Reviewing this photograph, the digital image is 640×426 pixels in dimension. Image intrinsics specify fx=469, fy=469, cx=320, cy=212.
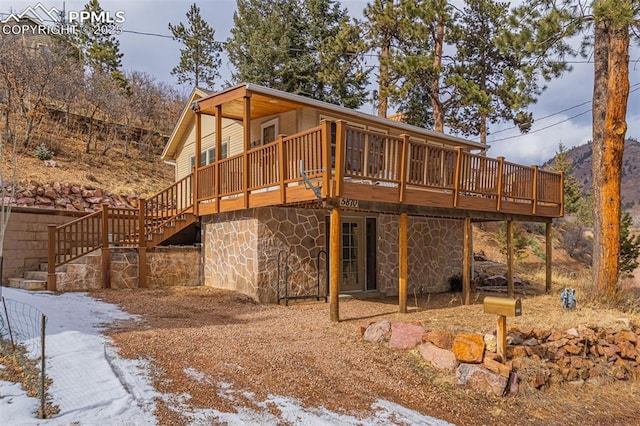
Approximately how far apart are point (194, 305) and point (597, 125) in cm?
940

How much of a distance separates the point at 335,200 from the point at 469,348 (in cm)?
316

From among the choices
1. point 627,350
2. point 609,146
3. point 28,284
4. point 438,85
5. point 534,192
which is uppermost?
point 438,85

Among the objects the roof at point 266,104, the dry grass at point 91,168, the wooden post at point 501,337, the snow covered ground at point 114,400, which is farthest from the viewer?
the dry grass at point 91,168

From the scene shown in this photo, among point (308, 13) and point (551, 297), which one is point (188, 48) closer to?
point (308, 13)

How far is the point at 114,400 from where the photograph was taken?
157 inches

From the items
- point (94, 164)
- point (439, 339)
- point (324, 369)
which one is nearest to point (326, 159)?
point (439, 339)

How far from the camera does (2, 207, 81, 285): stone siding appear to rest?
32.7 feet

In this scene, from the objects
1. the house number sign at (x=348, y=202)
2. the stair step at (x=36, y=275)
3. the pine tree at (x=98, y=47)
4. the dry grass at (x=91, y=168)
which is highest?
the pine tree at (x=98, y=47)

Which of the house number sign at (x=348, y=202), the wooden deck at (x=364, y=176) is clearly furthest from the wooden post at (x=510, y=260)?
the house number sign at (x=348, y=202)

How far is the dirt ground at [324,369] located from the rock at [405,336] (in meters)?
0.15

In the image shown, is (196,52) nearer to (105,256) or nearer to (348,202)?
(105,256)

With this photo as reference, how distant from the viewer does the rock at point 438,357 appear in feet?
19.0

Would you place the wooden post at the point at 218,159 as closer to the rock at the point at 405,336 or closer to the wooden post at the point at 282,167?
the wooden post at the point at 282,167

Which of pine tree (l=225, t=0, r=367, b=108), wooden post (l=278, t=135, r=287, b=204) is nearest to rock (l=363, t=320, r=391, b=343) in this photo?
wooden post (l=278, t=135, r=287, b=204)
